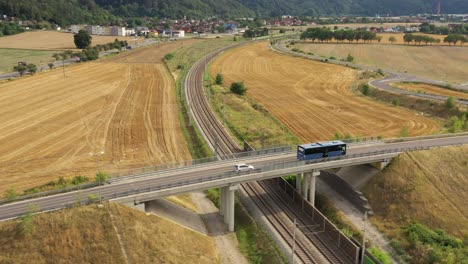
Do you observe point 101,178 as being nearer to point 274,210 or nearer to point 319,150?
point 274,210

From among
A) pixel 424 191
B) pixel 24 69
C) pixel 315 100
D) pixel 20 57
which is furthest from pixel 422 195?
pixel 20 57

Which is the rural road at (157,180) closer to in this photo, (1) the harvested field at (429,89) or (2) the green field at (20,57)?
(1) the harvested field at (429,89)

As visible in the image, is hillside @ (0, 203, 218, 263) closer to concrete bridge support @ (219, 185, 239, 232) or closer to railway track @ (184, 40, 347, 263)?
concrete bridge support @ (219, 185, 239, 232)

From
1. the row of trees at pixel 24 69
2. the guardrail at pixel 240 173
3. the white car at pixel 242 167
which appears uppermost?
the row of trees at pixel 24 69

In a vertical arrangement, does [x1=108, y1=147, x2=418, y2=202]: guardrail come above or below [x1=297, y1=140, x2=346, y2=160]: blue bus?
below

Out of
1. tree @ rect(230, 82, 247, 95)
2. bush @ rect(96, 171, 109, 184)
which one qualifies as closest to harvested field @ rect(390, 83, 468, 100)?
tree @ rect(230, 82, 247, 95)

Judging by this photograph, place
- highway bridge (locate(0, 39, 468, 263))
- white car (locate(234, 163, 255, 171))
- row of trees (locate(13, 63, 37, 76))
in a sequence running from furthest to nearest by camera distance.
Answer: row of trees (locate(13, 63, 37, 76)) < white car (locate(234, 163, 255, 171)) < highway bridge (locate(0, 39, 468, 263))

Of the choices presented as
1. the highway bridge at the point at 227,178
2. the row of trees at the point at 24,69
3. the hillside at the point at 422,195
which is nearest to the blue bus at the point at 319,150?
the highway bridge at the point at 227,178
